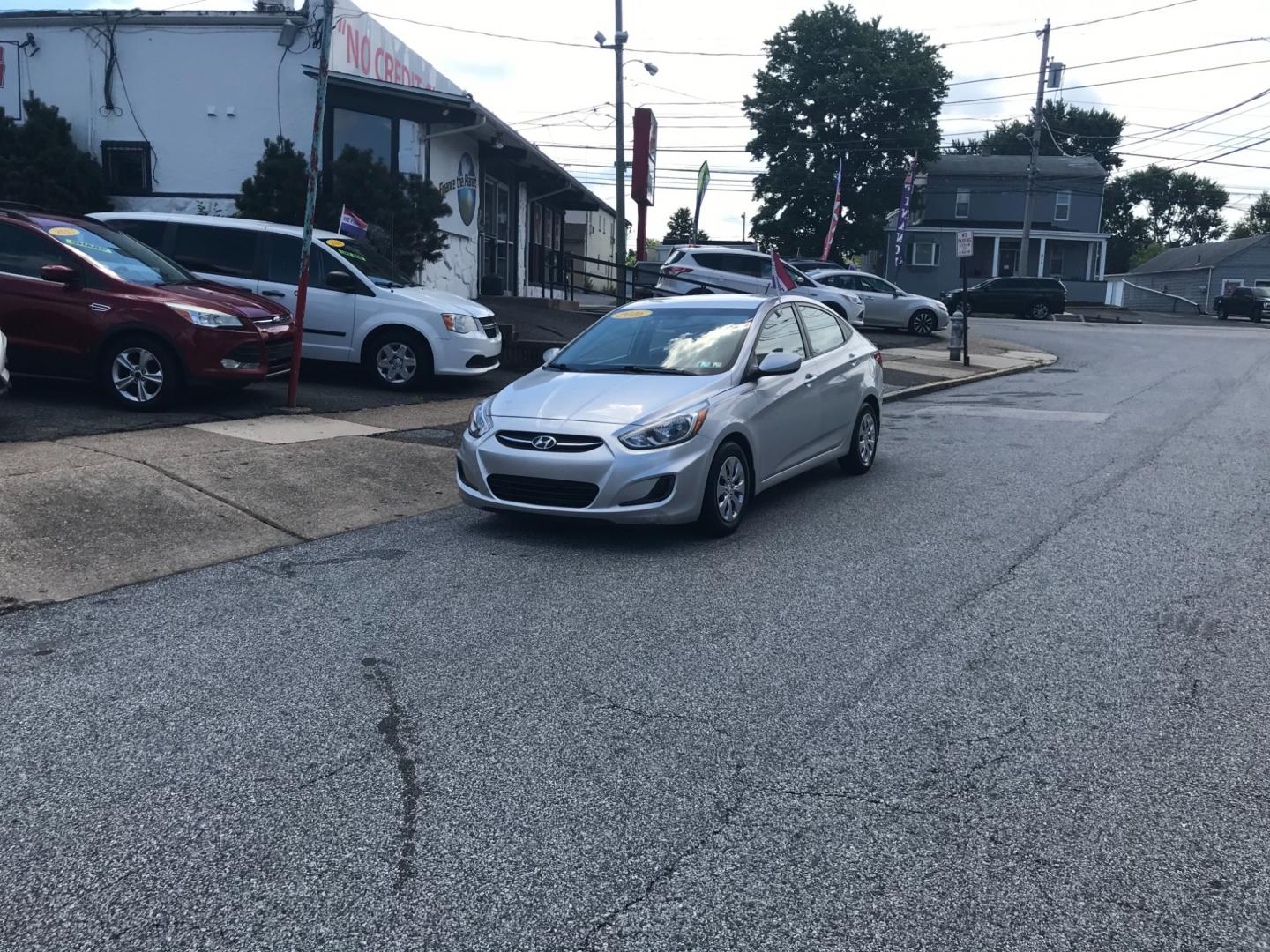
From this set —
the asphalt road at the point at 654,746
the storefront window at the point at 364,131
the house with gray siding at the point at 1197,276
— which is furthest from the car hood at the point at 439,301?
the house with gray siding at the point at 1197,276

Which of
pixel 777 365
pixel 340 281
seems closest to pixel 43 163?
pixel 340 281

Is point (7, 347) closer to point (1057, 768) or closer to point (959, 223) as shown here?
point (1057, 768)

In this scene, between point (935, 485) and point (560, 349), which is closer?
point (560, 349)

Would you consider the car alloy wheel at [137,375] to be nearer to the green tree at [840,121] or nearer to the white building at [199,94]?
the white building at [199,94]

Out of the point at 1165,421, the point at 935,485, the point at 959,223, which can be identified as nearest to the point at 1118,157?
the point at 959,223

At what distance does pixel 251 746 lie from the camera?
4.16 metres

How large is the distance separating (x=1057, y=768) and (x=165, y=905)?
9.55ft

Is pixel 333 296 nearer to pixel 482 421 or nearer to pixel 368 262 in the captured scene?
pixel 368 262

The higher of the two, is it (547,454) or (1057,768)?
(547,454)

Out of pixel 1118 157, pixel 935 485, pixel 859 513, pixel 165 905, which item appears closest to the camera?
pixel 165 905

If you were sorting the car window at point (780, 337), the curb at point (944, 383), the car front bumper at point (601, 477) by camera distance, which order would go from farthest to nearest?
the curb at point (944, 383)
the car window at point (780, 337)
the car front bumper at point (601, 477)

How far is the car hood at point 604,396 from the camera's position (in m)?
7.34

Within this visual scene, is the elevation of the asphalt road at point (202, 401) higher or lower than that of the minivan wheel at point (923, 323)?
lower

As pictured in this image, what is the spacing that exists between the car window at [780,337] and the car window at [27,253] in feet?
21.3
